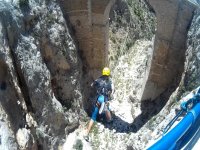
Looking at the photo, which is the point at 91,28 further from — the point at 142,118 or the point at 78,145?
the point at 78,145

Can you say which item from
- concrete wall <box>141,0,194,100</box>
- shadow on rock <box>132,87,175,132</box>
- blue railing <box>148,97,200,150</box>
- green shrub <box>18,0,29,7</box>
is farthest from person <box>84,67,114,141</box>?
blue railing <box>148,97,200,150</box>

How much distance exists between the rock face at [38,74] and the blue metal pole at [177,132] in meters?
4.77

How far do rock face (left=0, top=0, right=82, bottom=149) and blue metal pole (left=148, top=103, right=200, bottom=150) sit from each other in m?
4.77

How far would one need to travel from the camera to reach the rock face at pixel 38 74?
36.1 ft

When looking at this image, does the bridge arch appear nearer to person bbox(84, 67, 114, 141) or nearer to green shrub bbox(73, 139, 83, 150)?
person bbox(84, 67, 114, 141)

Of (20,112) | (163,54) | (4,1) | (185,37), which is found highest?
(4,1)

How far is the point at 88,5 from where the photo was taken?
46.3 feet

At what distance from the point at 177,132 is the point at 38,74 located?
637 cm

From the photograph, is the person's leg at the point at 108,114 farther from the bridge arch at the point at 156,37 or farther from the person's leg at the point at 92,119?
the bridge arch at the point at 156,37

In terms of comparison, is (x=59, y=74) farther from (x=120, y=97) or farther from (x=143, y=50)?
(x=143, y=50)

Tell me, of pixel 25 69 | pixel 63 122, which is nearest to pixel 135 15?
pixel 63 122

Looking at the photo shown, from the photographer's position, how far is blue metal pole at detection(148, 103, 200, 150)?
6761 millimetres

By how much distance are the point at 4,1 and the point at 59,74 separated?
3.63m

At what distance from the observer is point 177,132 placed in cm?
716
